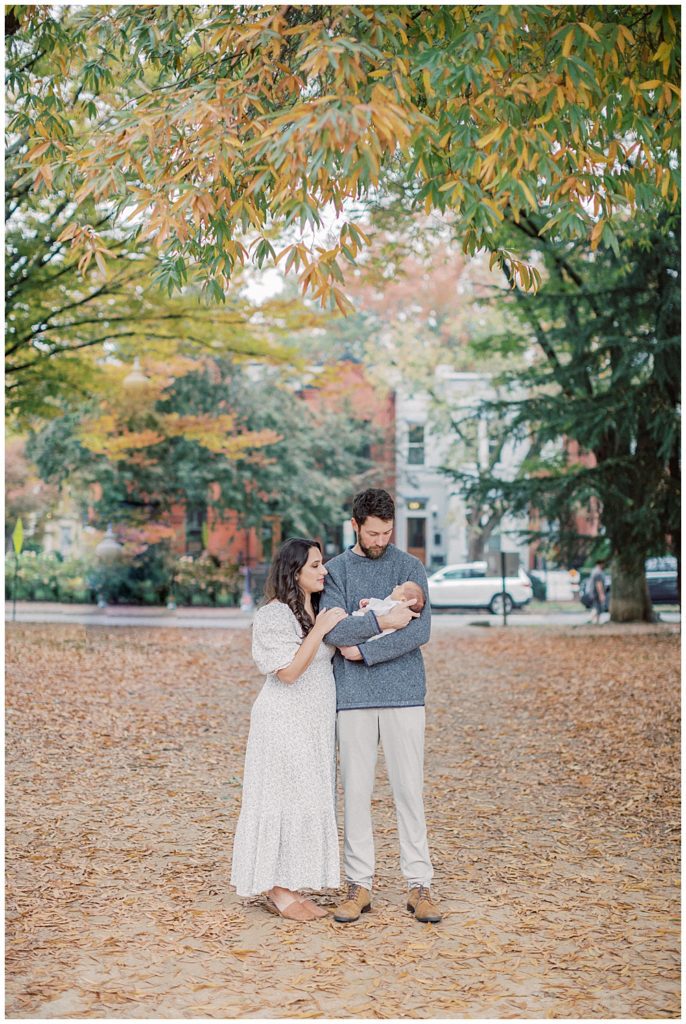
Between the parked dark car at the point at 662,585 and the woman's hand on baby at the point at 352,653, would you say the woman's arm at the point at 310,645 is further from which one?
the parked dark car at the point at 662,585

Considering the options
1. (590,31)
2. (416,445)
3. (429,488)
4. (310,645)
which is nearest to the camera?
(590,31)

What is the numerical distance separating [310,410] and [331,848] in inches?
1232

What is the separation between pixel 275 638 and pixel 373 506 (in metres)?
0.77

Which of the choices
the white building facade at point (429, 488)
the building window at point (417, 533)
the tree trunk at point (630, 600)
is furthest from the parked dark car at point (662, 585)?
the building window at point (417, 533)

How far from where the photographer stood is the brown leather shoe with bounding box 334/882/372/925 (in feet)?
17.1

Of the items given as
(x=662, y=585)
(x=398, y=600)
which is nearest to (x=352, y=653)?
(x=398, y=600)

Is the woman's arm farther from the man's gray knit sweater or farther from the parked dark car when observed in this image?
the parked dark car

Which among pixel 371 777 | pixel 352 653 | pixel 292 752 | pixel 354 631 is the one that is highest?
pixel 354 631

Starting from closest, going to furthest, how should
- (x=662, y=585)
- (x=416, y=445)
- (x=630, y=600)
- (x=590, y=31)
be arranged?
(x=590, y=31) < (x=630, y=600) < (x=662, y=585) < (x=416, y=445)

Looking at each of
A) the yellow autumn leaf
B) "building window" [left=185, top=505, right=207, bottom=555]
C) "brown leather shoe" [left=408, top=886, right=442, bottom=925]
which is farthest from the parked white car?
the yellow autumn leaf

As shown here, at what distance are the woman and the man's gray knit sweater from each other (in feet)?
0.27

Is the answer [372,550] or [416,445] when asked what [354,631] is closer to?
[372,550]

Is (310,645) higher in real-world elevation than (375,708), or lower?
higher

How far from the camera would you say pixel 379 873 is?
6.21m
